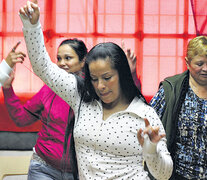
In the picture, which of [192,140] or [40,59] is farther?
[192,140]

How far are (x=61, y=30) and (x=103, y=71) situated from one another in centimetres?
135

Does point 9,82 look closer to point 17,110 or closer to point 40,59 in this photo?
point 17,110

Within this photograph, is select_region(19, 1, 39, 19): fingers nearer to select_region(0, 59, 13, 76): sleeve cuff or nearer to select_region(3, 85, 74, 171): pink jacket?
select_region(0, 59, 13, 76): sleeve cuff

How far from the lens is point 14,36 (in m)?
2.43

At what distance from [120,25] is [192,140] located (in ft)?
3.45

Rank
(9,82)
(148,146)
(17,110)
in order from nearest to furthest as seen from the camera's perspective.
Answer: (148,146)
(9,82)
(17,110)

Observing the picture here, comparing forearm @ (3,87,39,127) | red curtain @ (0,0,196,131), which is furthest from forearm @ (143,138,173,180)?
red curtain @ (0,0,196,131)

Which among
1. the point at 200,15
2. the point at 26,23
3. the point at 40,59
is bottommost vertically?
the point at 40,59

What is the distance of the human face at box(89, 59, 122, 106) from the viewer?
1.17 metres

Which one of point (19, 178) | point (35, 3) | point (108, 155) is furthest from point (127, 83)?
point (19, 178)

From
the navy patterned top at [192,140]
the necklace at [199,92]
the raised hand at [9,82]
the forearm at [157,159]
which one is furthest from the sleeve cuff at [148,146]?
the raised hand at [9,82]

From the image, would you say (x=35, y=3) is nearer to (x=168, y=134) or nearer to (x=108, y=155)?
(x=108, y=155)

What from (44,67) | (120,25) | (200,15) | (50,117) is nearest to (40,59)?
(44,67)

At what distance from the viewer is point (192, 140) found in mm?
1637
